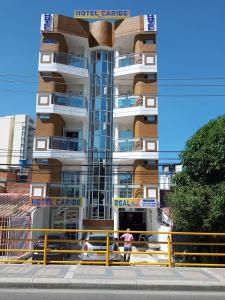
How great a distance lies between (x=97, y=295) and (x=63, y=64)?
26.9 m

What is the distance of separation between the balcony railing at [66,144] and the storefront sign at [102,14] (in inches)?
479

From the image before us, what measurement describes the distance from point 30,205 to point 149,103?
1314 cm

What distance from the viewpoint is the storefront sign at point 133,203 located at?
3034 centimetres

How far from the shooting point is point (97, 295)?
30.0ft

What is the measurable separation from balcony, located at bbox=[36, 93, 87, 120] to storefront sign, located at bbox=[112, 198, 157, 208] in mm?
8129

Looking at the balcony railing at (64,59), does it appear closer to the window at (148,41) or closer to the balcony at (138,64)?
the balcony at (138,64)

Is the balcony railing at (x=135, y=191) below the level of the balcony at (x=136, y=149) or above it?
below

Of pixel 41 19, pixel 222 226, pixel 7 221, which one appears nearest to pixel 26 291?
pixel 222 226

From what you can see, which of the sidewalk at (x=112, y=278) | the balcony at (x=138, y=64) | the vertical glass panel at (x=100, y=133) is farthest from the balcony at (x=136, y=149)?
the sidewalk at (x=112, y=278)

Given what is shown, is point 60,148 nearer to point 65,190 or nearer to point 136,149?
point 65,190

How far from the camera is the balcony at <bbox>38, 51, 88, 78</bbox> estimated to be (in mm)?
32750

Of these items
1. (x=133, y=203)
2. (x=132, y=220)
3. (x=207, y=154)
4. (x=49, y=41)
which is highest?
(x=49, y=41)

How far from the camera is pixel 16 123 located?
337 ft

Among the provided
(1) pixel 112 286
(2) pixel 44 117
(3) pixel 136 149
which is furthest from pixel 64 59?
(1) pixel 112 286
